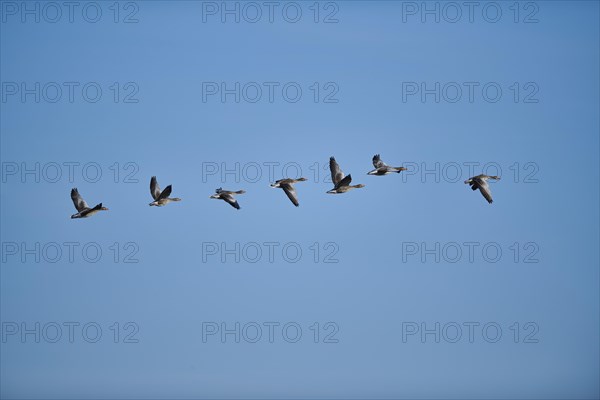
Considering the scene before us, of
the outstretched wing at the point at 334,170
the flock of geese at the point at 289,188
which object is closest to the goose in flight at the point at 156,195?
Result: the flock of geese at the point at 289,188

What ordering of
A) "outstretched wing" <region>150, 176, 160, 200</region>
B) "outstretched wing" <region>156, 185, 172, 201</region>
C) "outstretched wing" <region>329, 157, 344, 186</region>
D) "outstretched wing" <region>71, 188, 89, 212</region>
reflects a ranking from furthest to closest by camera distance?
"outstretched wing" <region>150, 176, 160, 200</region>, "outstretched wing" <region>71, 188, 89, 212</region>, "outstretched wing" <region>329, 157, 344, 186</region>, "outstretched wing" <region>156, 185, 172, 201</region>

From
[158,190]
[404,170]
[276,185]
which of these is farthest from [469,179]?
[158,190]

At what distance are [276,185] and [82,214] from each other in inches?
396

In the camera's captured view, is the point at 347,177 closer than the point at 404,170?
Yes

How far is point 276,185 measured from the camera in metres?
61.7

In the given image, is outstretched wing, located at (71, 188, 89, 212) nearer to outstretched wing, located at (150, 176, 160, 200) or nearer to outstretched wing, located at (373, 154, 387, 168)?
outstretched wing, located at (150, 176, 160, 200)

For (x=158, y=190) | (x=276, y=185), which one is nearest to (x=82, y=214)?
(x=158, y=190)

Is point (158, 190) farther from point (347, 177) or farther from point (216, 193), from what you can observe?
point (347, 177)

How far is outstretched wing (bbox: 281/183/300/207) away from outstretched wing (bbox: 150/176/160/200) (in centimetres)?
656

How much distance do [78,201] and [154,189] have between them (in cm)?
395

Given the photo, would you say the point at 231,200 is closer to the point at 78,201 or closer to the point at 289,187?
the point at 289,187

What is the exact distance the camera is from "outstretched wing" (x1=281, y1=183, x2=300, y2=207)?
61088 millimetres

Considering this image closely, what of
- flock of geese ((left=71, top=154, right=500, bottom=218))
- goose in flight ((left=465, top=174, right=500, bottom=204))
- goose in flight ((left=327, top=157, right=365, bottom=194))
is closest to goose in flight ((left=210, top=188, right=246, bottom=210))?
flock of geese ((left=71, top=154, right=500, bottom=218))

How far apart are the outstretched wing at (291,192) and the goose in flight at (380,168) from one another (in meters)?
3.96
